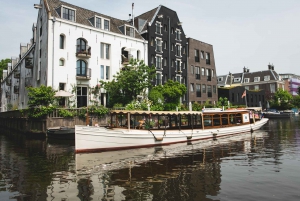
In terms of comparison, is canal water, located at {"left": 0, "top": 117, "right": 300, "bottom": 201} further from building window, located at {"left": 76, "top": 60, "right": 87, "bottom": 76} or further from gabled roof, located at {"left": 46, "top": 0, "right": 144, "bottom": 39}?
gabled roof, located at {"left": 46, "top": 0, "right": 144, "bottom": 39}

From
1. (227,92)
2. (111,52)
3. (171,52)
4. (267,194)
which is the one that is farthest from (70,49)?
(227,92)

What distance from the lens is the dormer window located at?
31969mm

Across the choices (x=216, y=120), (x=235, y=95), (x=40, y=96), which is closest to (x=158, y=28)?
(x=216, y=120)

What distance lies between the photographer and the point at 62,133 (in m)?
25.3

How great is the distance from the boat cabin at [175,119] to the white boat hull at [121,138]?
2.24 feet

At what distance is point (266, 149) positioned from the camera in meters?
18.0

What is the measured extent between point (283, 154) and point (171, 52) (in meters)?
31.2

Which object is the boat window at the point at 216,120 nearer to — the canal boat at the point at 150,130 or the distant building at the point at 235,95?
the canal boat at the point at 150,130

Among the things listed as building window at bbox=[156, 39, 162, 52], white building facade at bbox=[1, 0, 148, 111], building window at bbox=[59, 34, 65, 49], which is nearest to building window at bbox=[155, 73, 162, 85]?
building window at bbox=[156, 39, 162, 52]

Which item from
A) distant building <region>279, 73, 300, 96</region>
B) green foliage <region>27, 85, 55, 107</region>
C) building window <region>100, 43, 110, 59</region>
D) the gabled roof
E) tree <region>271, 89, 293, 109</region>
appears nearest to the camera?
green foliage <region>27, 85, 55, 107</region>

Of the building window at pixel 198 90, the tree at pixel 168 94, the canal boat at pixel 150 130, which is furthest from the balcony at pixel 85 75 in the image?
the building window at pixel 198 90

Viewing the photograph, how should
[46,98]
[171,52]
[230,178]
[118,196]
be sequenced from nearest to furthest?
[118,196]
[230,178]
[46,98]
[171,52]

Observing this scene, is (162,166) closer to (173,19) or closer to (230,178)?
(230,178)

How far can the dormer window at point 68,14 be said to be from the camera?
105 ft
